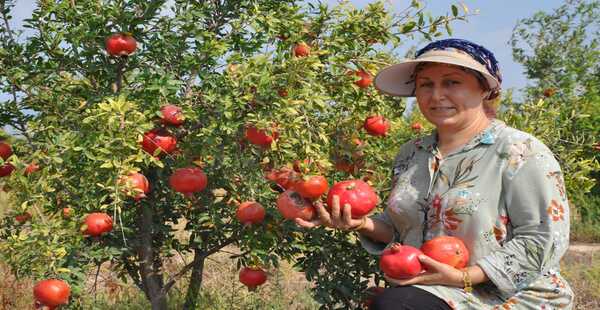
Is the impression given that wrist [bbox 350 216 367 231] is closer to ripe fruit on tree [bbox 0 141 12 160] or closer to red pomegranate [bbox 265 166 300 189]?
red pomegranate [bbox 265 166 300 189]

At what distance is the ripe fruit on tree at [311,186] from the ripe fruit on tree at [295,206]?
0.10 feet

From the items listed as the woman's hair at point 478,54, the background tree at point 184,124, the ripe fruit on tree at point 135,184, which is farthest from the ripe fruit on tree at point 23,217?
the woman's hair at point 478,54

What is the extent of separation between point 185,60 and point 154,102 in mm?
206

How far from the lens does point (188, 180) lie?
241 cm

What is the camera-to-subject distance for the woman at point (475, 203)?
6.58 feet

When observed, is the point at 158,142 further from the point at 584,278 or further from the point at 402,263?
the point at 584,278

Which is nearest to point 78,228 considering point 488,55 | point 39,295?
point 39,295

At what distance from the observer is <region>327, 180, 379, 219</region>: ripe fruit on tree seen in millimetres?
2141

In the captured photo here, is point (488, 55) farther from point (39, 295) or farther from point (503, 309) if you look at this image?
point (39, 295)

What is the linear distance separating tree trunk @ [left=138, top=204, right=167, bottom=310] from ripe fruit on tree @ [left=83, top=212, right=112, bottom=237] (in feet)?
1.25

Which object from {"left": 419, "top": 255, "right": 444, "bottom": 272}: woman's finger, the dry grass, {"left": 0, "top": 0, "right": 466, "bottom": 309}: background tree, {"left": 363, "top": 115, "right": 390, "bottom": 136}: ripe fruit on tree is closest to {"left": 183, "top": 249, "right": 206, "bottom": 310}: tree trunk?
{"left": 0, "top": 0, "right": 466, "bottom": 309}: background tree

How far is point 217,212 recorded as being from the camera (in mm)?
2801

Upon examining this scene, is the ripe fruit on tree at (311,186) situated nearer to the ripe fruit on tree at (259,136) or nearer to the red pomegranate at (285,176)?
the red pomegranate at (285,176)

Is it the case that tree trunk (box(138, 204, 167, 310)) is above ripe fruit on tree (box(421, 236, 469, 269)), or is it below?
above
